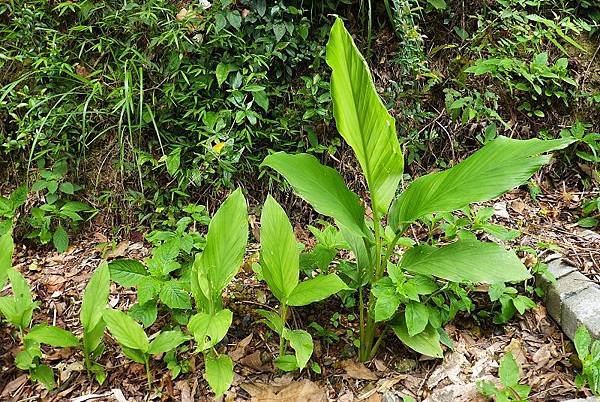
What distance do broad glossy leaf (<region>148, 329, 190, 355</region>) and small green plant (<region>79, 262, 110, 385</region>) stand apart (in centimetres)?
22

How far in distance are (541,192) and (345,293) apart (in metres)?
1.42

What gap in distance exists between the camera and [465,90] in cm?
290

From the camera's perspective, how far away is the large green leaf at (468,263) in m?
1.62

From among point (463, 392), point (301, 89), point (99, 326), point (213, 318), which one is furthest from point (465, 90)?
point (99, 326)

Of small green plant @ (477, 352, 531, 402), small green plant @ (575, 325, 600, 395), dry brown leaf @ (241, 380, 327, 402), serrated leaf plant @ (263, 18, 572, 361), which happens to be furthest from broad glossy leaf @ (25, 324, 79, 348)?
small green plant @ (575, 325, 600, 395)

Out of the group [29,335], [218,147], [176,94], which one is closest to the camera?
[29,335]

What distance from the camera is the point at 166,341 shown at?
1.87 metres

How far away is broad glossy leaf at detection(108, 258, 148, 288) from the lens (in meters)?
2.00

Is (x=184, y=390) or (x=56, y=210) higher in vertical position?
(x=56, y=210)

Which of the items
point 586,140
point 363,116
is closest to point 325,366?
point 363,116

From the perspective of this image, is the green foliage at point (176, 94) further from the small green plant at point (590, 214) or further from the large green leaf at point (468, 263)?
the small green plant at point (590, 214)

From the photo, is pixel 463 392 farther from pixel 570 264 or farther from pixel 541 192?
pixel 541 192

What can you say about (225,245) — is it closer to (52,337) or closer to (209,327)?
(209,327)

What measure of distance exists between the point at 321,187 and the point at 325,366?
71cm
